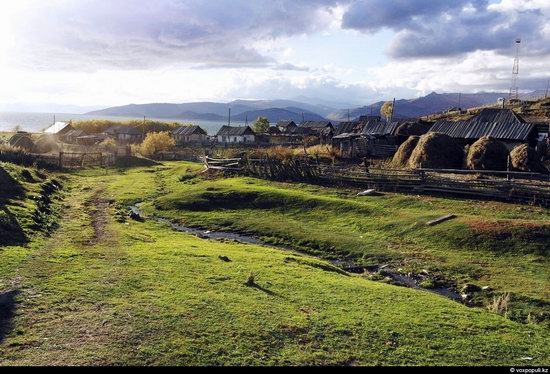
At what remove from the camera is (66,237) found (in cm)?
2053

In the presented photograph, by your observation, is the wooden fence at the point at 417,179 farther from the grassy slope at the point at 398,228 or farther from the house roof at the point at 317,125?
the house roof at the point at 317,125

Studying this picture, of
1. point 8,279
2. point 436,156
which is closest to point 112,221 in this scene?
point 8,279

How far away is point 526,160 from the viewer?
1441 inches

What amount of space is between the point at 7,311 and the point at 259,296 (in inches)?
251

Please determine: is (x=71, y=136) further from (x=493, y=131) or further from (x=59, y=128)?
(x=493, y=131)

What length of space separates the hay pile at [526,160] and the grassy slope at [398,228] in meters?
10.3

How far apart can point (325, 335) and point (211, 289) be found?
422 cm

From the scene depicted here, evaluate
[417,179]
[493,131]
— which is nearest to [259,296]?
[417,179]

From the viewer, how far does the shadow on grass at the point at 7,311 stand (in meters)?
10.7

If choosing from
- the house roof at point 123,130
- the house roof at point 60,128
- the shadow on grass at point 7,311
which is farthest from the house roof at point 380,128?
the house roof at point 60,128

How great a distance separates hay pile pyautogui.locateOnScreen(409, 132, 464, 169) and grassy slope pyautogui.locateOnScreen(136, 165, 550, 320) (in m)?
9.23

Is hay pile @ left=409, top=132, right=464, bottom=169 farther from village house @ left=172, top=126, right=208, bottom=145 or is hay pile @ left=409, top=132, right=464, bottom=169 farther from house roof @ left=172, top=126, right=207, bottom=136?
house roof @ left=172, top=126, right=207, bottom=136

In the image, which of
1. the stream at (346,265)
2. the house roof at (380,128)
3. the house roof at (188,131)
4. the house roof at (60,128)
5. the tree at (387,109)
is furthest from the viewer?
the tree at (387,109)

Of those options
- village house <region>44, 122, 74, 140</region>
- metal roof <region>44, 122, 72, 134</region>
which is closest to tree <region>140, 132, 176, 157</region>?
village house <region>44, 122, 74, 140</region>
